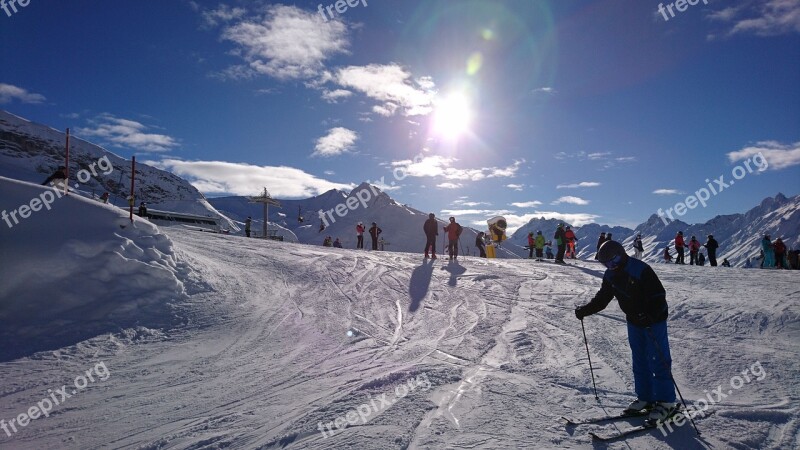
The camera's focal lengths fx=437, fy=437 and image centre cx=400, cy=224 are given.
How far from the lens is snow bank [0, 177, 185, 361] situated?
6.83 metres

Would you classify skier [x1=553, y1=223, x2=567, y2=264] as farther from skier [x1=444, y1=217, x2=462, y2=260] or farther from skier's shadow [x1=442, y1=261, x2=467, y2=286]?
skier's shadow [x1=442, y1=261, x2=467, y2=286]

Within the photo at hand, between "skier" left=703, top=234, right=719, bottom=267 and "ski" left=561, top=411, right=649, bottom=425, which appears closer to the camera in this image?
"ski" left=561, top=411, right=649, bottom=425

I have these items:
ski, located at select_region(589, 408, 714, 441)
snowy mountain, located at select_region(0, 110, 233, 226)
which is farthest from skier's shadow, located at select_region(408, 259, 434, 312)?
snowy mountain, located at select_region(0, 110, 233, 226)

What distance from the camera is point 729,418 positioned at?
4.20 metres

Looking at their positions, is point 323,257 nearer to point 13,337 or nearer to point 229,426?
point 13,337

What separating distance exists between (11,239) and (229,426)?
6645 millimetres

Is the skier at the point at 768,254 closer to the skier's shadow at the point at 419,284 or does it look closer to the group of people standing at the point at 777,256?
the group of people standing at the point at 777,256

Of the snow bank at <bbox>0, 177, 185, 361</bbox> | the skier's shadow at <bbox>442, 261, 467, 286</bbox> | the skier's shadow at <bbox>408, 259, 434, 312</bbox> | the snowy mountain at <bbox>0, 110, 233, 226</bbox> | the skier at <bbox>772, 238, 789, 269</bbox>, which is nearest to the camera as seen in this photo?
the snow bank at <bbox>0, 177, 185, 361</bbox>

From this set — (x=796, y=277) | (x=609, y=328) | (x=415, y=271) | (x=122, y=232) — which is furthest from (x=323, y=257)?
(x=796, y=277)

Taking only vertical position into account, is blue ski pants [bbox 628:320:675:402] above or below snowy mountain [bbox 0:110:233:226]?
below

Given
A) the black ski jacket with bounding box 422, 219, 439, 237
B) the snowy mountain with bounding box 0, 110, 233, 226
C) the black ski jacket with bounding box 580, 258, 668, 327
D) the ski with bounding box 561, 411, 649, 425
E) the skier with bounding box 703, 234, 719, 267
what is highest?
the snowy mountain with bounding box 0, 110, 233, 226

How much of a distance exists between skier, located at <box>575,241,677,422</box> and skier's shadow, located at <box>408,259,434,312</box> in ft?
18.4

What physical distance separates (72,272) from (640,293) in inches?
350

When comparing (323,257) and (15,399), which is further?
(323,257)
